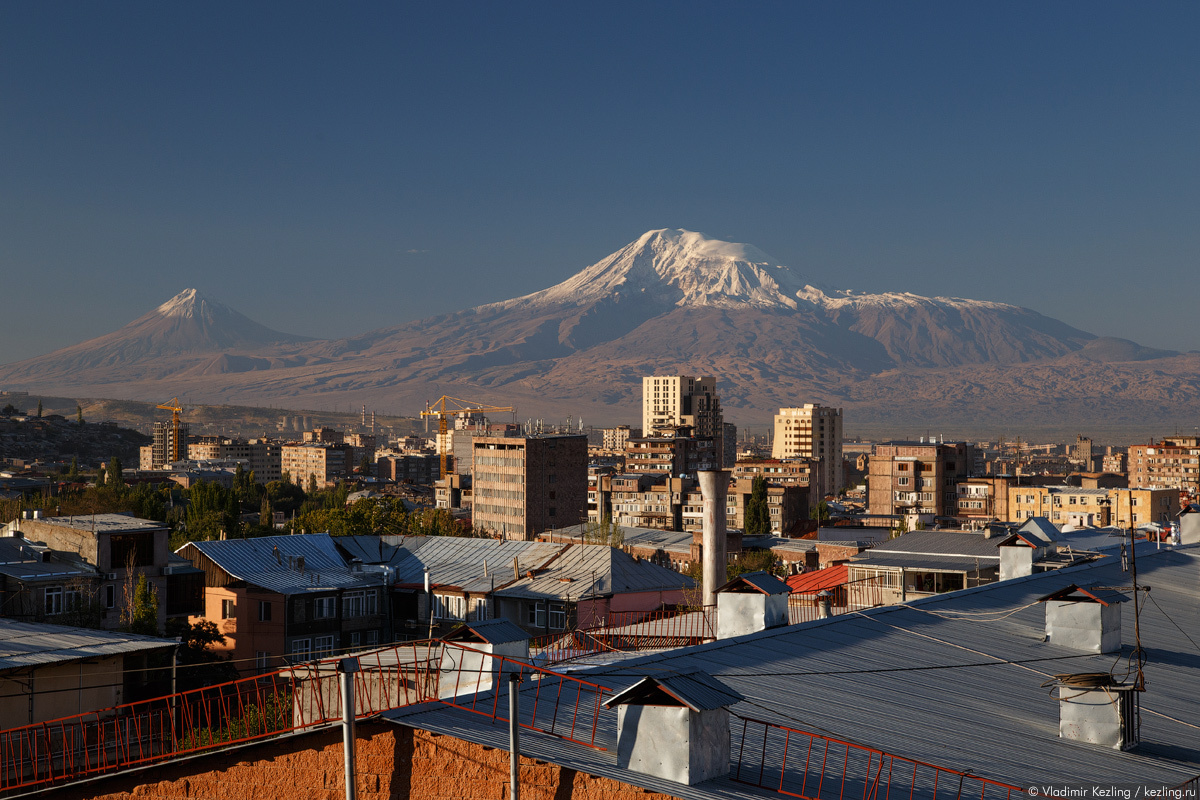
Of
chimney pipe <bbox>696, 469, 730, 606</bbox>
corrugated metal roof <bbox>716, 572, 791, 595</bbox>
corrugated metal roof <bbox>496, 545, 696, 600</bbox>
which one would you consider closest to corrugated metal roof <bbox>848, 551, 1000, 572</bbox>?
chimney pipe <bbox>696, 469, 730, 606</bbox>

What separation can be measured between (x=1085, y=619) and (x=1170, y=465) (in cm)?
13168

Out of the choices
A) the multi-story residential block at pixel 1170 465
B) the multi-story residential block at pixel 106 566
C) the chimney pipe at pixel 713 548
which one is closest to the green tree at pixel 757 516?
the multi-story residential block at pixel 106 566

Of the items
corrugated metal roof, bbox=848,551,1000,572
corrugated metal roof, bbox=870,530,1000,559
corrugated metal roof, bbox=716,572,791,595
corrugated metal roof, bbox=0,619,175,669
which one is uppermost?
Answer: corrugated metal roof, bbox=716,572,791,595

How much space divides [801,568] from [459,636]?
5355 centimetres

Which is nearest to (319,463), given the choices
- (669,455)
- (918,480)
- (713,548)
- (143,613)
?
(669,455)

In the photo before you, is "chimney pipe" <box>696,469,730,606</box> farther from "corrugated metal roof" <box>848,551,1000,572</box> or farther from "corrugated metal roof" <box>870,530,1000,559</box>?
"corrugated metal roof" <box>870,530,1000,559</box>

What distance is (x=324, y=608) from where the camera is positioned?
35.3 meters

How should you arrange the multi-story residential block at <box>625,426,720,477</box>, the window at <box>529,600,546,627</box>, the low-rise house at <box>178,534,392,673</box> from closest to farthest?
the window at <box>529,600,546,627</box> → the low-rise house at <box>178,534,392,673</box> → the multi-story residential block at <box>625,426,720,477</box>

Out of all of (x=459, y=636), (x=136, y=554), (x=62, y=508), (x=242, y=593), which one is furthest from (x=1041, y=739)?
(x=62, y=508)

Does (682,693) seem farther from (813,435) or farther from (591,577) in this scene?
(813,435)

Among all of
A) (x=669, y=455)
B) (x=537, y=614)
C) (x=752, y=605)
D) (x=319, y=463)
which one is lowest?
(x=537, y=614)

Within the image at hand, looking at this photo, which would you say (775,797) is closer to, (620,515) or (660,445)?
(620,515)

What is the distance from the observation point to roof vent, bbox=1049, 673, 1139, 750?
10.2m

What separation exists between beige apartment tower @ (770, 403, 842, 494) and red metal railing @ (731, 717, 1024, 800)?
168 metres
